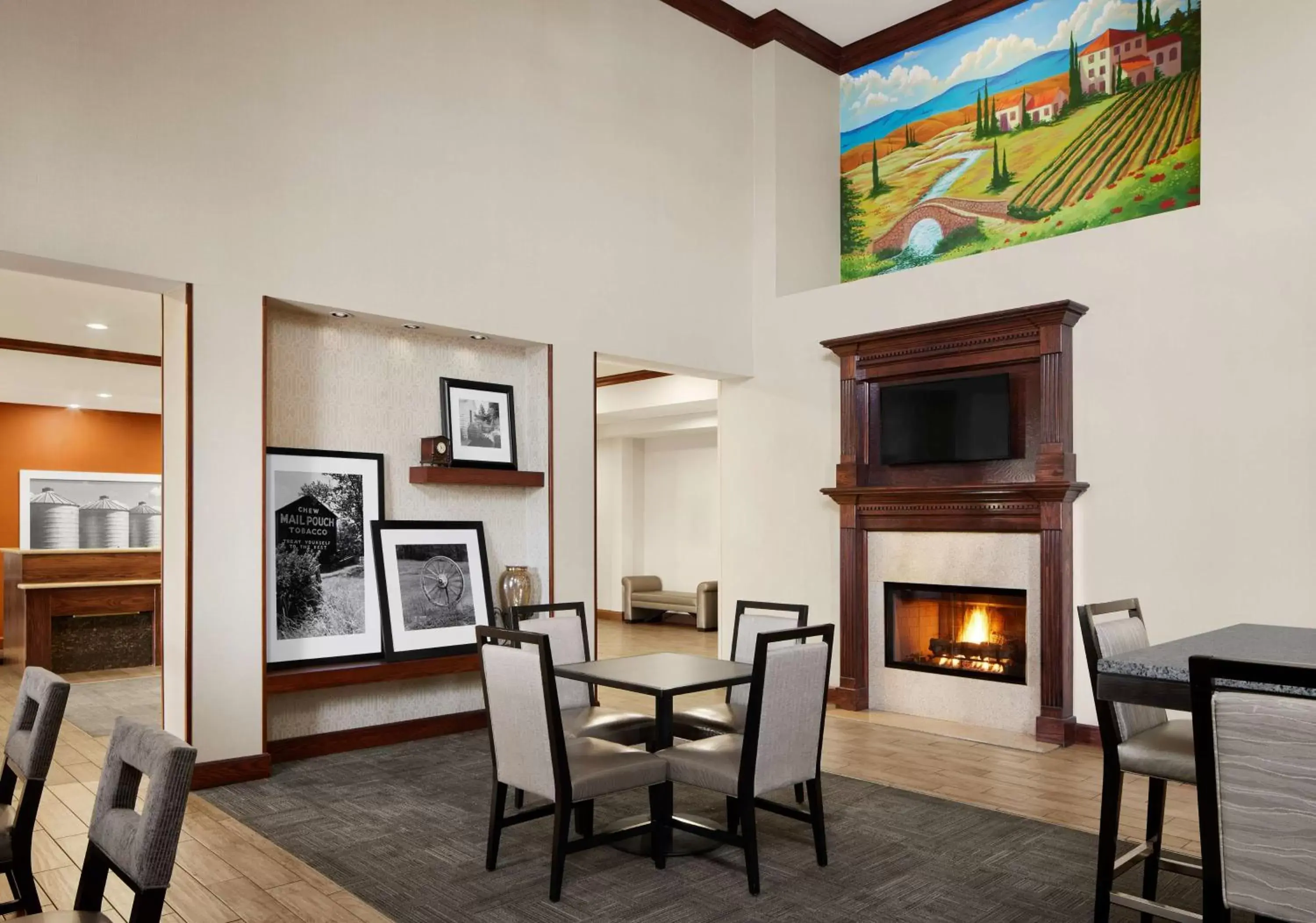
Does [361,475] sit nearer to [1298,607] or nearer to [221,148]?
[221,148]

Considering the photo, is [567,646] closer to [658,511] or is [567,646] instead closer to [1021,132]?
[1021,132]

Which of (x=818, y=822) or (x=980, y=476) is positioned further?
(x=980, y=476)

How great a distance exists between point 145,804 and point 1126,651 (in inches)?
111

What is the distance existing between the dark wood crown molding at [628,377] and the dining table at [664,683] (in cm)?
650

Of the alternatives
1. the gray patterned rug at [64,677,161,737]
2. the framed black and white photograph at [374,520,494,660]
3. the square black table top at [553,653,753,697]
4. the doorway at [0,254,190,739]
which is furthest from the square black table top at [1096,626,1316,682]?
the gray patterned rug at [64,677,161,737]

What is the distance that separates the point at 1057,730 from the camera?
5.52 metres

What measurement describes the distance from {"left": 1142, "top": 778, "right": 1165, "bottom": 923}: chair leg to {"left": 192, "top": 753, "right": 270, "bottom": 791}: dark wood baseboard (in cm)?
394

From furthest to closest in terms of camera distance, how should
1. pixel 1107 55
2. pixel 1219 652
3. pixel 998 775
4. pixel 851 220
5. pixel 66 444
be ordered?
pixel 66 444 → pixel 851 220 → pixel 1107 55 → pixel 998 775 → pixel 1219 652

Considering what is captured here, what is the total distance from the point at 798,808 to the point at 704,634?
7117 millimetres

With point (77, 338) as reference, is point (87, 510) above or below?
below

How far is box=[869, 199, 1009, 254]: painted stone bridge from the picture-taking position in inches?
279

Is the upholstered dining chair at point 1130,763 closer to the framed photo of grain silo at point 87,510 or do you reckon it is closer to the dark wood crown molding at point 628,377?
the dark wood crown molding at point 628,377

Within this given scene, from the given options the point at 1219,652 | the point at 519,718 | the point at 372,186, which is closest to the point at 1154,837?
the point at 1219,652

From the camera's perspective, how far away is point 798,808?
13.8 feet
